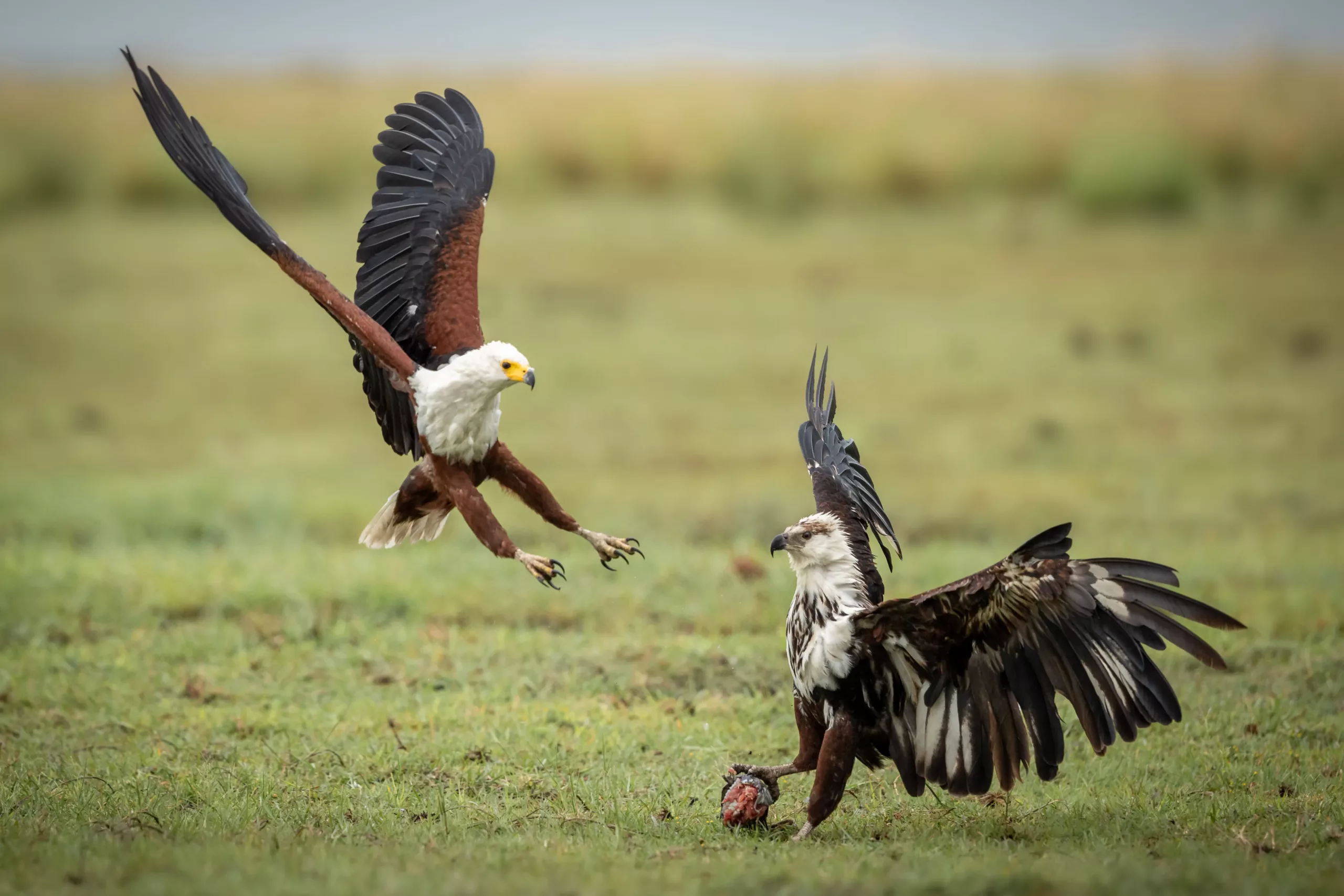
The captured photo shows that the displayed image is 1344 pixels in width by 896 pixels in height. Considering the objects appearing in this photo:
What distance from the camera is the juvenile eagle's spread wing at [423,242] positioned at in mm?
7160

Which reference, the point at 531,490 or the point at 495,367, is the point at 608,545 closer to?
the point at 531,490

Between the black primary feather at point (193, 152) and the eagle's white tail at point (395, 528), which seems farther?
the eagle's white tail at point (395, 528)

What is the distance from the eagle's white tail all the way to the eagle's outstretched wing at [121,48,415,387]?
852 millimetres

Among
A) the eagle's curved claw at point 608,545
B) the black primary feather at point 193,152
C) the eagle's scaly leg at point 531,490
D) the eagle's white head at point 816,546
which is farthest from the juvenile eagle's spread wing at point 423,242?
the eagle's white head at point 816,546

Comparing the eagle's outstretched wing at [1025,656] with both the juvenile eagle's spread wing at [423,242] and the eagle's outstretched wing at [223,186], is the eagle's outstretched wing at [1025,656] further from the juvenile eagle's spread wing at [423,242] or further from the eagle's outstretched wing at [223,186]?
the juvenile eagle's spread wing at [423,242]

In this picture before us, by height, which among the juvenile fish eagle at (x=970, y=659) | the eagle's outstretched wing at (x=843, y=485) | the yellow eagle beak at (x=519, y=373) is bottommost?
the juvenile fish eagle at (x=970, y=659)

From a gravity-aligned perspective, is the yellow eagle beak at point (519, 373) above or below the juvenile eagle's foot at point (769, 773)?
above

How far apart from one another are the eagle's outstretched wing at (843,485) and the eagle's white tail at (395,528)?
1.89m

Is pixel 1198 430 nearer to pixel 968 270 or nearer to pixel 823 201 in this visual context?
pixel 968 270

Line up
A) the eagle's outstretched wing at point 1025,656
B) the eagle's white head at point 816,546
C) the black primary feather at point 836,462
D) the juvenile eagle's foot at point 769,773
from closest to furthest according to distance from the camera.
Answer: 1. the eagle's outstretched wing at point 1025,656
2. the eagle's white head at point 816,546
3. the juvenile eagle's foot at point 769,773
4. the black primary feather at point 836,462

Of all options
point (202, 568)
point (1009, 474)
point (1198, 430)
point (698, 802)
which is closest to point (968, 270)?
point (1198, 430)

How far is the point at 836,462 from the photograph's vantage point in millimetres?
7109

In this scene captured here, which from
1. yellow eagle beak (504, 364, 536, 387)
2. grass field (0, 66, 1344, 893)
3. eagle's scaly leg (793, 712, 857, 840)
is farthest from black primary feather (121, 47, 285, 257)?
eagle's scaly leg (793, 712, 857, 840)

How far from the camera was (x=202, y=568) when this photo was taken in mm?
10578
